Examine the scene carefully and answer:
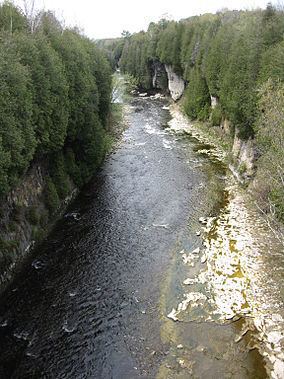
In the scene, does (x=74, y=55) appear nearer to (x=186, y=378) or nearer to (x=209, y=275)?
(x=209, y=275)

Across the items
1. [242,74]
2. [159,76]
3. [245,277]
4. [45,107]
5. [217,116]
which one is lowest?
[245,277]

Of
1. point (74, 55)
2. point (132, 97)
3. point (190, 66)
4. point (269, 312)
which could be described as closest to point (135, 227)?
point (269, 312)

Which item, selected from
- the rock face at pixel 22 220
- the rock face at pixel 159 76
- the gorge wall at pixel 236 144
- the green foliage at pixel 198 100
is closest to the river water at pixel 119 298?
the rock face at pixel 22 220

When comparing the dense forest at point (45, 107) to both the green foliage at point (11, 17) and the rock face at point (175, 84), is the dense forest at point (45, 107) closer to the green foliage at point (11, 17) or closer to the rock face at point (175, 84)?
the green foliage at point (11, 17)

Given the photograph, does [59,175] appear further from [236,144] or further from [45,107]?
[236,144]

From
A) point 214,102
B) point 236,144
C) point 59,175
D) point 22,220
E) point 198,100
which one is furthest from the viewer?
point 198,100

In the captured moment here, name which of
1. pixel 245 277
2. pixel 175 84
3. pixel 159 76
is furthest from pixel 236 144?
pixel 159 76
